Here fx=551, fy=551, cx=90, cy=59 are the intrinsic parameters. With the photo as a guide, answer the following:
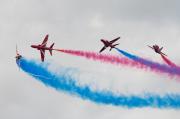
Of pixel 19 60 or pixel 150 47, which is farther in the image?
pixel 150 47

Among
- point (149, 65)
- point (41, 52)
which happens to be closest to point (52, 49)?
point (41, 52)

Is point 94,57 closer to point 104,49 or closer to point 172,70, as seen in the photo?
point 104,49

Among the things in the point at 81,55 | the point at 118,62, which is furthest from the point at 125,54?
the point at 81,55

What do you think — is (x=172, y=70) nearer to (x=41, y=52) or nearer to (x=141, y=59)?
(x=141, y=59)

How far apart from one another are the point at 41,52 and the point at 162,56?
116 ft

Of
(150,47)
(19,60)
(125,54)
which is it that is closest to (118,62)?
(125,54)

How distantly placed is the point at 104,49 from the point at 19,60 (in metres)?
25.2

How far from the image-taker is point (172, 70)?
500 ft

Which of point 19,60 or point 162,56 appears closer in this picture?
point 19,60

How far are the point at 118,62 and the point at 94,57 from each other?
6793mm

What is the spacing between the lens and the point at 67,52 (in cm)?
14688

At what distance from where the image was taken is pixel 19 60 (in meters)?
149

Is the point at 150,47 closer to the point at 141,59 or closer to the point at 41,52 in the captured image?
the point at 141,59

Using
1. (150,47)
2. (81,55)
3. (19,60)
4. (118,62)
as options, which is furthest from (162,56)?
(19,60)
